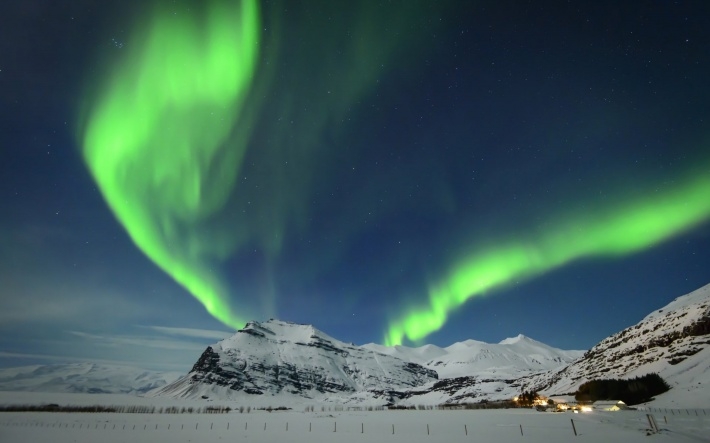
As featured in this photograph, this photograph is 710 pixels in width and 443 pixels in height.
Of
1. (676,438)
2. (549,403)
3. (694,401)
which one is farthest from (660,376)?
(676,438)

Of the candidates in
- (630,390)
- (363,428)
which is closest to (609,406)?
(630,390)

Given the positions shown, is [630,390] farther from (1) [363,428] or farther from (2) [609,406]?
(1) [363,428]

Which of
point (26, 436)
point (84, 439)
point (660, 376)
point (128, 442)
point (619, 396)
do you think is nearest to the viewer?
point (128, 442)

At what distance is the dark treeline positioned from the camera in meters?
147

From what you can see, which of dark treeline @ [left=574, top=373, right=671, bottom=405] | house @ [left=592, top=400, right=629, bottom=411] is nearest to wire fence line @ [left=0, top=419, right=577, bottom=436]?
house @ [left=592, top=400, right=629, bottom=411]

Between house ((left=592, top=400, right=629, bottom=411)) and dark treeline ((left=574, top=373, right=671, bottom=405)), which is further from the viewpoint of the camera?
dark treeline ((left=574, top=373, right=671, bottom=405))

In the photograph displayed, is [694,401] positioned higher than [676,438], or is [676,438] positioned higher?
[694,401]

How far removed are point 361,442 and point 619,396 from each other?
497ft

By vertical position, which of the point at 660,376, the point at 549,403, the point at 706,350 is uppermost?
the point at 706,350

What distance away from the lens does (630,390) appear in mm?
151000

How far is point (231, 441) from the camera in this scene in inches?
1656

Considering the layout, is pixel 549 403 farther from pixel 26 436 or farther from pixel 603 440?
pixel 26 436

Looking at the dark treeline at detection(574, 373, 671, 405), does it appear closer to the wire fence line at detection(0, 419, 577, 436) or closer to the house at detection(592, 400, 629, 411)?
the house at detection(592, 400, 629, 411)

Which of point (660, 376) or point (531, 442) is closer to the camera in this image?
point (531, 442)
